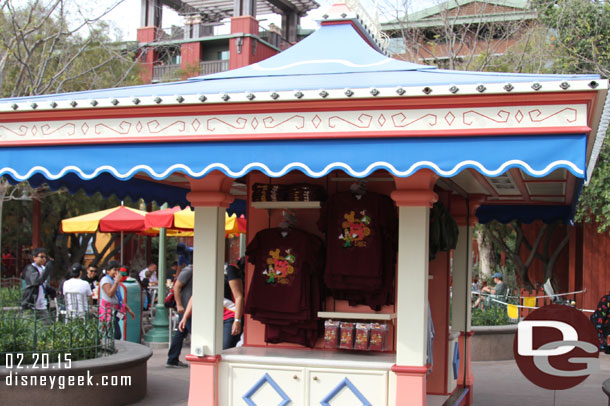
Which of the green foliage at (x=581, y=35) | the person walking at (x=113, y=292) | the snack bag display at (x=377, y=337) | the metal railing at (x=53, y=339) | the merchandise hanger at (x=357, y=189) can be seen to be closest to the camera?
the snack bag display at (x=377, y=337)

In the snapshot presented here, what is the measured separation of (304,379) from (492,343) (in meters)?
7.76

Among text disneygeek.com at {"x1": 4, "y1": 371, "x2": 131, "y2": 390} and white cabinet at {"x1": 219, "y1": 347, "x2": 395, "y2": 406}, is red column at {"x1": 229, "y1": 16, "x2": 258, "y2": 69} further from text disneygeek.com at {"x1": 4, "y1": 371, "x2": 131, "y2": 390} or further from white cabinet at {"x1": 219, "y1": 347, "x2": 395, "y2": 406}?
white cabinet at {"x1": 219, "y1": 347, "x2": 395, "y2": 406}

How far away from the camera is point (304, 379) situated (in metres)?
6.16

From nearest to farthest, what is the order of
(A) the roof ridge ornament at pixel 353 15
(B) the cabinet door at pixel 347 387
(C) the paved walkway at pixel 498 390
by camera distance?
(B) the cabinet door at pixel 347 387, (A) the roof ridge ornament at pixel 353 15, (C) the paved walkway at pixel 498 390

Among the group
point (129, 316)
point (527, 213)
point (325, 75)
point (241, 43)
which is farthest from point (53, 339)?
point (241, 43)

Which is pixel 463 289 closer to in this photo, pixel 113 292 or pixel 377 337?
pixel 377 337

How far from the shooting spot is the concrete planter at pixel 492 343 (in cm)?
1292

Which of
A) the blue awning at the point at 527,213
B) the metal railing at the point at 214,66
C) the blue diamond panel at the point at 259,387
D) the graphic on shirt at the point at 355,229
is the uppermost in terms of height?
the metal railing at the point at 214,66

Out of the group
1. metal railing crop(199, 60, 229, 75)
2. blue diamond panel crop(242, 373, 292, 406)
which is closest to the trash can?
blue diamond panel crop(242, 373, 292, 406)

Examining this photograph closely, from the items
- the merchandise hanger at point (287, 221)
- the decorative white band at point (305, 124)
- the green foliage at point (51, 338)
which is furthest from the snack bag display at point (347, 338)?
the green foliage at point (51, 338)

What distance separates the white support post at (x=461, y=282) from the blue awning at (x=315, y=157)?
3.92 meters

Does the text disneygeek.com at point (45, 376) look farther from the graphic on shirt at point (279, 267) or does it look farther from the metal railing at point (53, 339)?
the graphic on shirt at point (279, 267)

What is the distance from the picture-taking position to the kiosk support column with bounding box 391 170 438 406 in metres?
5.73

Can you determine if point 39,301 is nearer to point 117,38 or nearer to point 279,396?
point 279,396
